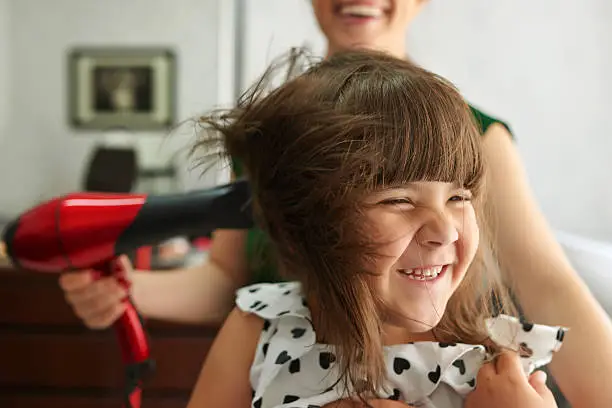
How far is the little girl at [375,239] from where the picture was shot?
1.22ft

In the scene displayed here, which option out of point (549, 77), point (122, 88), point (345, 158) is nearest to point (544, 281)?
point (345, 158)

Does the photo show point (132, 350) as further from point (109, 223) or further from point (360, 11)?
point (360, 11)

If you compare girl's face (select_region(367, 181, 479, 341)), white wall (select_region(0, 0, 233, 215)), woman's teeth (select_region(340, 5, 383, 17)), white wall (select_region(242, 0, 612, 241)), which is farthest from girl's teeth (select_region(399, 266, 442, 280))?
white wall (select_region(0, 0, 233, 215))

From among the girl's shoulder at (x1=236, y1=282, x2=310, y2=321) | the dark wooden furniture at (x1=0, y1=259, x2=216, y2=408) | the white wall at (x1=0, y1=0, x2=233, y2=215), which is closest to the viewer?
the girl's shoulder at (x1=236, y1=282, x2=310, y2=321)

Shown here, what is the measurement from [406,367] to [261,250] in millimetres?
161

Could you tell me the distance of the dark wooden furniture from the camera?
4.38 ft

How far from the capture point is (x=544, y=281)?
442mm

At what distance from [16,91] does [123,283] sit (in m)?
1.49

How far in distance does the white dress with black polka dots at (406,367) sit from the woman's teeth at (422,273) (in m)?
0.09

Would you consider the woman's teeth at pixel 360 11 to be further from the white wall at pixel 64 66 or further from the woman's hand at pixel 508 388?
the white wall at pixel 64 66

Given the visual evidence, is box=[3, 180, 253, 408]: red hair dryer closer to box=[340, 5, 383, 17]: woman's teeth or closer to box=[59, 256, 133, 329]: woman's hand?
box=[59, 256, 133, 329]: woman's hand

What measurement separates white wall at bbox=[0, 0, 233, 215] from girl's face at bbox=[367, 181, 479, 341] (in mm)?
1315

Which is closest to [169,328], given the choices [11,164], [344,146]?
[11,164]

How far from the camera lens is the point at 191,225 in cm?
44
